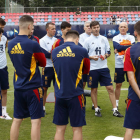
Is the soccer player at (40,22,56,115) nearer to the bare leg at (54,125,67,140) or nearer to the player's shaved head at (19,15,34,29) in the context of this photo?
the player's shaved head at (19,15,34,29)

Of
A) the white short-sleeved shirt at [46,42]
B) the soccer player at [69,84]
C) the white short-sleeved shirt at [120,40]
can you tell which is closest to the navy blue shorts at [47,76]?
the white short-sleeved shirt at [46,42]

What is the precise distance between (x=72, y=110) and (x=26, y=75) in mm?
856

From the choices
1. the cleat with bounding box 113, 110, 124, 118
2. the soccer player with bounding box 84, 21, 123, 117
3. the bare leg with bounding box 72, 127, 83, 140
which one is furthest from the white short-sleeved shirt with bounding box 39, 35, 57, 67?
the bare leg with bounding box 72, 127, 83, 140

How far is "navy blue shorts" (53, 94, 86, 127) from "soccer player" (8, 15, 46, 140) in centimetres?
36

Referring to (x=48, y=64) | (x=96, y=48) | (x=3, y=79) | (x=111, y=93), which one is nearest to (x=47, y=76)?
(x=48, y=64)

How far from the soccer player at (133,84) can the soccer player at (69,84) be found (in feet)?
2.05

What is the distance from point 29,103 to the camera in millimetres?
4070

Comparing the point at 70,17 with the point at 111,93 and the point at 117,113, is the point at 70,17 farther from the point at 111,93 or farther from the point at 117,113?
the point at 117,113

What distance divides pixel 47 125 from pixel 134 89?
2.55 meters

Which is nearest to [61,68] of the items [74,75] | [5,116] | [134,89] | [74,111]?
[74,75]

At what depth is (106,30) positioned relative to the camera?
2430cm

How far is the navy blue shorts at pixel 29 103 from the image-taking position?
159 inches

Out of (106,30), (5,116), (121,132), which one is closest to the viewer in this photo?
(121,132)

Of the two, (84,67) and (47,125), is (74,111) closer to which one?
(84,67)
